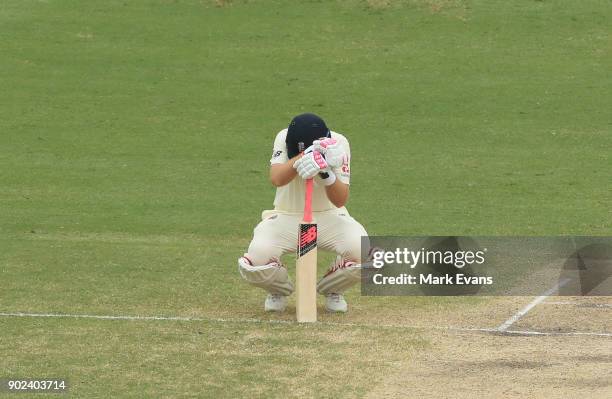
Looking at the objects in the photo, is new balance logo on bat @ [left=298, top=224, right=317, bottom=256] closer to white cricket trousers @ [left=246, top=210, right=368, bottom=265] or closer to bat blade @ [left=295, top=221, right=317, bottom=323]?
bat blade @ [left=295, top=221, right=317, bottom=323]

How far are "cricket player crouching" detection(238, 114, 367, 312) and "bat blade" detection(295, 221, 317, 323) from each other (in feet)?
1.22

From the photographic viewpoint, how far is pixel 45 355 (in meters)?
10.2

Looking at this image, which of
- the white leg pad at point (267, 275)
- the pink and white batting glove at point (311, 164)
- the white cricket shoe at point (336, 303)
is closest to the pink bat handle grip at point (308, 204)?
the pink and white batting glove at point (311, 164)

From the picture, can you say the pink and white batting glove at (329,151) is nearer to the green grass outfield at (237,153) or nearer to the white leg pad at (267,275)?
the white leg pad at (267,275)

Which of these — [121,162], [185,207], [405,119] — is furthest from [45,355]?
[405,119]

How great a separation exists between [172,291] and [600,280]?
14.7 ft

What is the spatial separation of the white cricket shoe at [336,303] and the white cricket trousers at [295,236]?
0.41 metres

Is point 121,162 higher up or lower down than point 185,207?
higher up

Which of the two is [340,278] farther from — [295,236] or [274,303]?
[274,303]

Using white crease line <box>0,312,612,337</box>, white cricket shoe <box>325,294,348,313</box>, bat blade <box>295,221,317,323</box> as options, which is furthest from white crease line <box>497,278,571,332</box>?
bat blade <box>295,221,317,323</box>

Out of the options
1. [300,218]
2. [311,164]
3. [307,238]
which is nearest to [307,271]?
[307,238]

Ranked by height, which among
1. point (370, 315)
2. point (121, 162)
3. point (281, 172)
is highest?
point (121, 162)

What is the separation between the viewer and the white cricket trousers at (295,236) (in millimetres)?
11703

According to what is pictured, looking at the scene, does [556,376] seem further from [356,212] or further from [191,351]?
[356,212]
